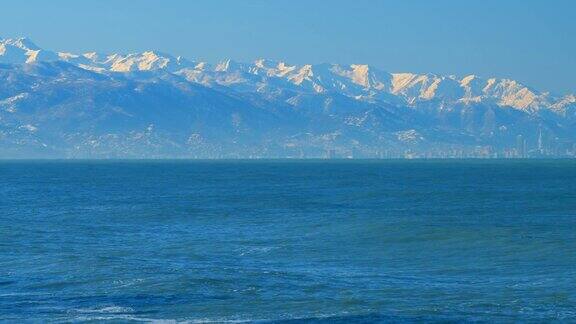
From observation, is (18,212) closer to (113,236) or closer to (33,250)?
(113,236)

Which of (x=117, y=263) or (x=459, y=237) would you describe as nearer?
(x=117, y=263)

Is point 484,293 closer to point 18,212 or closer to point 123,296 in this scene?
point 123,296

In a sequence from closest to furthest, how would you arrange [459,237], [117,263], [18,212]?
1. [117,263]
2. [459,237]
3. [18,212]

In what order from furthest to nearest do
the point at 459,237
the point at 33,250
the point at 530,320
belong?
the point at 459,237 → the point at 33,250 → the point at 530,320

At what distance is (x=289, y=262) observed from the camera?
6462 cm

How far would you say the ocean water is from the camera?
4783 centimetres

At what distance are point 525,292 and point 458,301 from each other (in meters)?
4.23

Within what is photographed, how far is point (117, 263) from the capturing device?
62.5 meters

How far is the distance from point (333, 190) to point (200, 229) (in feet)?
235

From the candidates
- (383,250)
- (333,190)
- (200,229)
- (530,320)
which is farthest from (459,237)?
(333,190)

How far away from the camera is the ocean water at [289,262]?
47834 millimetres

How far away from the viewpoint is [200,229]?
8919 cm

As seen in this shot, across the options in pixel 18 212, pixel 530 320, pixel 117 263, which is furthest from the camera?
pixel 18 212

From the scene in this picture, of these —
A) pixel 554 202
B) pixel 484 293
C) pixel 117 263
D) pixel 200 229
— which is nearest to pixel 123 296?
pixel 117 263
